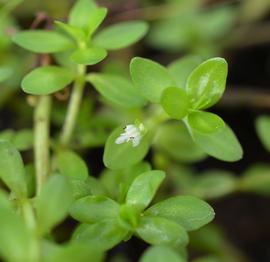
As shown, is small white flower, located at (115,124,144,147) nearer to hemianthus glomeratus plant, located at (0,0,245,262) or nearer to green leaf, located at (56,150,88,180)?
hemianthus glomeratus plant, located at (0,0,245,262)

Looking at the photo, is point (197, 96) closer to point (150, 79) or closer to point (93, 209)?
point (150, 79)

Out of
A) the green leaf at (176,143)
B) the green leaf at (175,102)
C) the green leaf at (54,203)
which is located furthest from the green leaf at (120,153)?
the green leaf at (176,143)

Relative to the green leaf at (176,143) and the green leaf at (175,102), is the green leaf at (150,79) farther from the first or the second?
the green leaf at (176,143)

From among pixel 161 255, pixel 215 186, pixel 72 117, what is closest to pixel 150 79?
pixel 72 117

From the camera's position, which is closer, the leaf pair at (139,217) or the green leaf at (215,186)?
the leaf pair at (139,217)

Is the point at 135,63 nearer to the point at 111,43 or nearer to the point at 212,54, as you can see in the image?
the point at 111,43

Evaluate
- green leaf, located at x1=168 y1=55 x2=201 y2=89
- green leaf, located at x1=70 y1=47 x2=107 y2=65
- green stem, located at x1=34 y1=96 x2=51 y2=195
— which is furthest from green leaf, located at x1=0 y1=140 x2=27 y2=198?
green leaf, located at x1=168 y1=55 x2=201 y2=89
